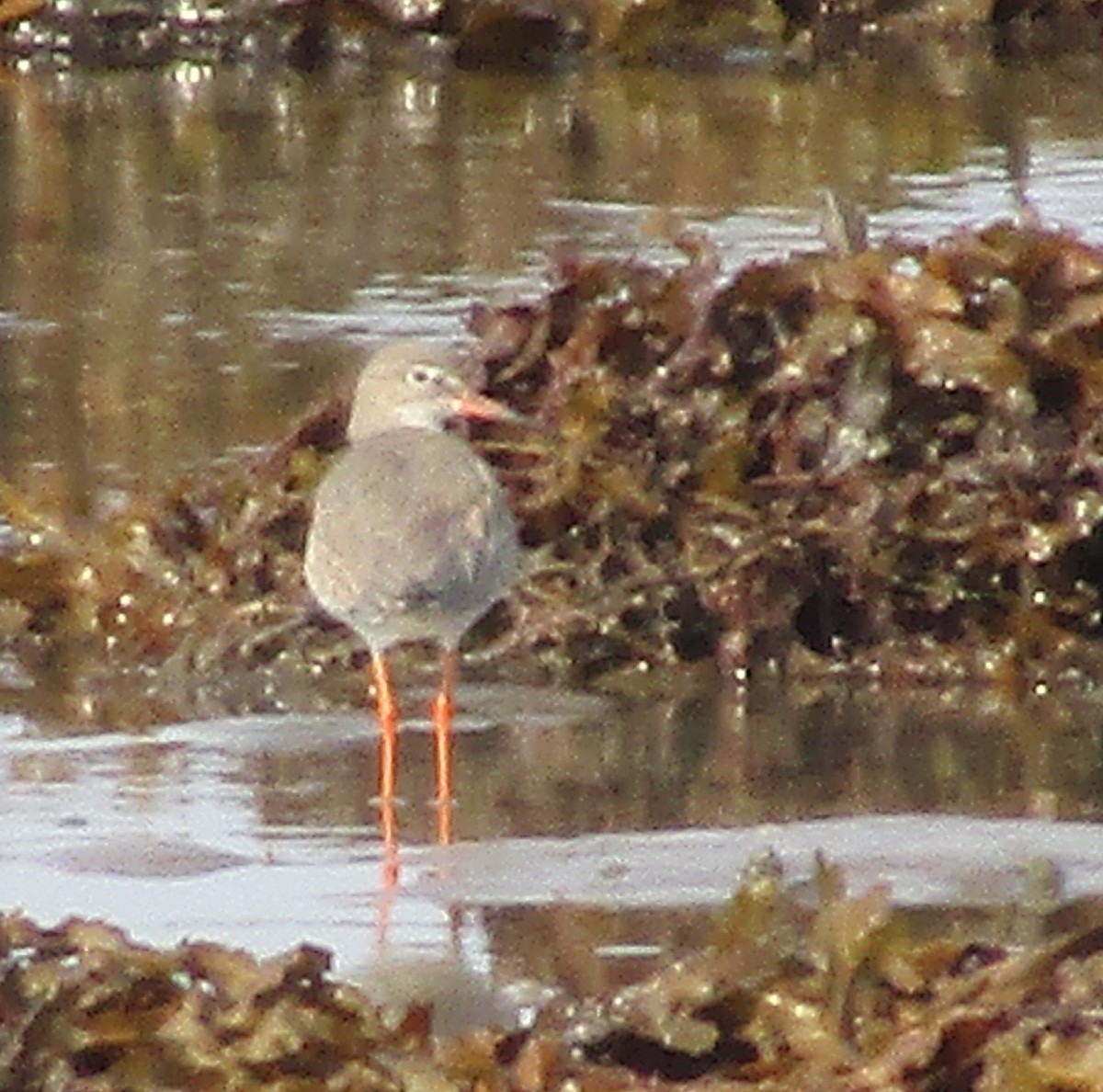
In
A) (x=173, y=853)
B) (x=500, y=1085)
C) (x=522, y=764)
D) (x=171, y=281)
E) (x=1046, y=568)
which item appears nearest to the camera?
(x=500, y=1085)

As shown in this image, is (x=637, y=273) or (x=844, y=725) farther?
(x=637, y=273)

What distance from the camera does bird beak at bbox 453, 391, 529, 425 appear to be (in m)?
7.62

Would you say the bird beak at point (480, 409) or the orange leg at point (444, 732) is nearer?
the orange leg at point (444, 732)

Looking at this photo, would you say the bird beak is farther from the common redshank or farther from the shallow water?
the shallow water

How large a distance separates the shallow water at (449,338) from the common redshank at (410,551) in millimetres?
184

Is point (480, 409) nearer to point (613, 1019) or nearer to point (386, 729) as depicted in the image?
point (386, 729)

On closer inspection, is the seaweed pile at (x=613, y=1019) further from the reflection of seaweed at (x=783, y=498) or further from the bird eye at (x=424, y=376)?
the bird eye at (x=424, y=376)

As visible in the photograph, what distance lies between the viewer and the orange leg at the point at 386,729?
268 inches

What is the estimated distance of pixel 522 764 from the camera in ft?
23.2

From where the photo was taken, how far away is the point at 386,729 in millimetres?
6922

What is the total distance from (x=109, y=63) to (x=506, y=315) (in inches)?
303

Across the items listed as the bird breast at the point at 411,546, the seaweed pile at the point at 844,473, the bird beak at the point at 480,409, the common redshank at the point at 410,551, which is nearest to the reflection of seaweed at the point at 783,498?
the seaweed pile at the point at 844,473

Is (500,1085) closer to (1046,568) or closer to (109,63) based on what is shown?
(1046,568)

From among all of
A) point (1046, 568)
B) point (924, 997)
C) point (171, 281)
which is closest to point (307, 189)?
point (171, 281)
